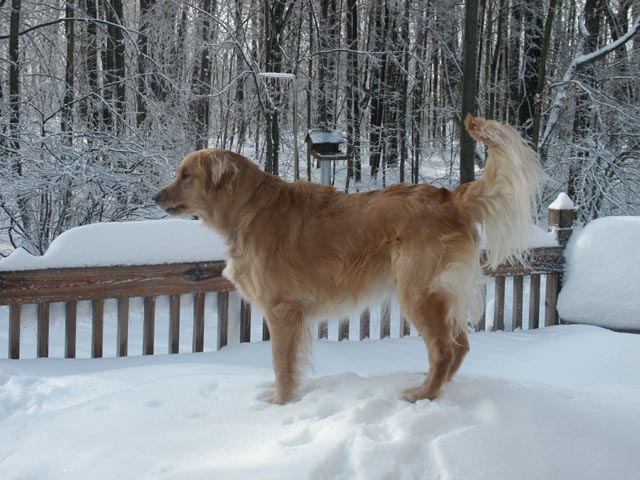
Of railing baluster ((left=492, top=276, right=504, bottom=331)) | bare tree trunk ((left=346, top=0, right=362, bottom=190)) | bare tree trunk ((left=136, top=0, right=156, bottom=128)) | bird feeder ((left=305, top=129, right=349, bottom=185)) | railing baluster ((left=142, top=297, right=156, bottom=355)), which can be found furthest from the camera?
bare tree trunk ((left=346, top=0, right=362, bottom=190))

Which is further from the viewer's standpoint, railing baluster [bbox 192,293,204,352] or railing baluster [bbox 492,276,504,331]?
railing baluster [bbox 492,276,504,331]

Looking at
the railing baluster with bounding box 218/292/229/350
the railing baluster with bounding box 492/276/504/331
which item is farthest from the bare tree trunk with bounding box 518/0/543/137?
the railing baluster with bounding box 218/292/229/350

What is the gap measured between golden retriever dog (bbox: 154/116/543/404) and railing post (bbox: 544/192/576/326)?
8.52ft

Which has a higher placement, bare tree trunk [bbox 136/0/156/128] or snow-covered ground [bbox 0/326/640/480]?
bare tree trunk [bbox 136/0/156/128]

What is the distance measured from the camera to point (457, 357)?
3.30 meters

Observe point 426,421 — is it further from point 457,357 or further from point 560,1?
point 560,1

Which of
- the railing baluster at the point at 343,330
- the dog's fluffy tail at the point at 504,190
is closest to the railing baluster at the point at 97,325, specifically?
the railing baluster at the point at 343,330

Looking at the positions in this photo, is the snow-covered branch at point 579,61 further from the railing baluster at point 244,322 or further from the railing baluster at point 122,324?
the railing baluster at point 122,324

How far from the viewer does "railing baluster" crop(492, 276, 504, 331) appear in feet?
18.4

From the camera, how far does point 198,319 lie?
15.8 ft

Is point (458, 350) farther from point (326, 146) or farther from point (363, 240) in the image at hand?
point (326, 146)

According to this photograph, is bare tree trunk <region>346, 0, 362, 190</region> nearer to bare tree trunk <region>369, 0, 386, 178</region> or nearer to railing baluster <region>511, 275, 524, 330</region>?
bare tree trunk <region>369, 0, 386, 178</region>

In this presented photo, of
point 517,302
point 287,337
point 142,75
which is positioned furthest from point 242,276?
point 142,75

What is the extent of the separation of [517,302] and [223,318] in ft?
9.19
